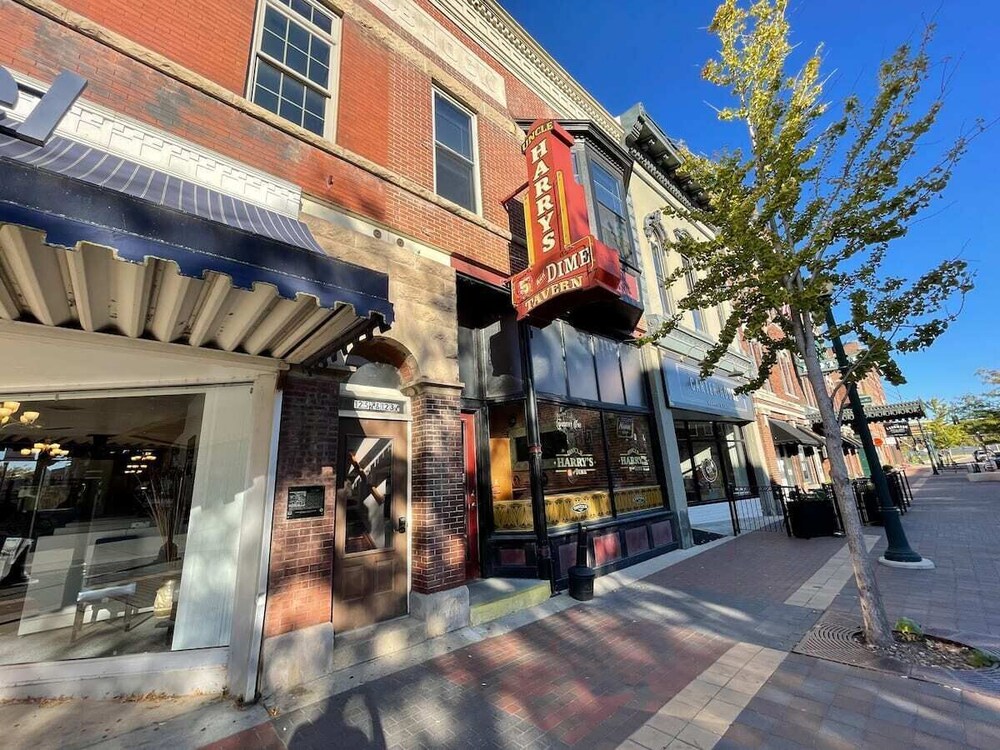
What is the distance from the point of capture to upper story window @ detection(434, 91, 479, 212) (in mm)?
7746

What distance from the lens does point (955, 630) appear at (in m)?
4.50

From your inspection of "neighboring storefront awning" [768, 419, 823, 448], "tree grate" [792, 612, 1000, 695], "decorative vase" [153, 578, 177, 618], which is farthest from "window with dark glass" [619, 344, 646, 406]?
"neighboring storefront awning" [768, 419, 823, 448]

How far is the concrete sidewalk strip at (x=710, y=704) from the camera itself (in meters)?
3.14

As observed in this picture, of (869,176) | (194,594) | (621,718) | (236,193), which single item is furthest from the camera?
(869,176)

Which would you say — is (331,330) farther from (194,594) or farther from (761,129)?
(761,129)

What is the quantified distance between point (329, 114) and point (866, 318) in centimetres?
790

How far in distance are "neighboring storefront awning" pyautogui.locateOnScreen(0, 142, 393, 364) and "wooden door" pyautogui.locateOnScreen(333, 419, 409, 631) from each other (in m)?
1.62

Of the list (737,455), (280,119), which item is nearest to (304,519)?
(280,119)

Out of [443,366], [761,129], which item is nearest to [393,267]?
[443,366]

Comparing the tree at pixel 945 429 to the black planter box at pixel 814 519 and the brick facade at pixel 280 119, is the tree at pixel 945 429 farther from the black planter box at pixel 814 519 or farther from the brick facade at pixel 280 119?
the brick facade at pixel 280 119

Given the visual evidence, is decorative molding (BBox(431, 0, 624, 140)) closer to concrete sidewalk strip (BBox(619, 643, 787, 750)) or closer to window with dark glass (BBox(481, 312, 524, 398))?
window with dark glass (BBox(481, 312, 524, 398))

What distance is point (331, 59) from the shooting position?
6.54m

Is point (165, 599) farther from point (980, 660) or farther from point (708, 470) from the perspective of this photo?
point (708, 470)

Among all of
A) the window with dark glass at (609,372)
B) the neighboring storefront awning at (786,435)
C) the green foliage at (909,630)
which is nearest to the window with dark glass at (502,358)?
the window with dark glass at (609,372)
